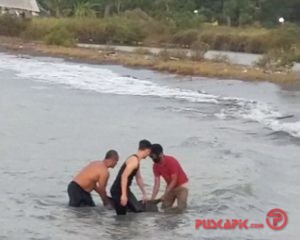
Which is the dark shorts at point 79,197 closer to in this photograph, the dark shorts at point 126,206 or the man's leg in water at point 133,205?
the dark shorts at point 126,206

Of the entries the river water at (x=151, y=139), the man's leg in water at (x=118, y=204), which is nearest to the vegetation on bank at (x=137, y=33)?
the river water at (x=151, y=139)

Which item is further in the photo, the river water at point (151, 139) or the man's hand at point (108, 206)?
the man's hand at point (108, 206)

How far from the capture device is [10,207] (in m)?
16.5

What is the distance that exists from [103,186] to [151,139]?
421 inches

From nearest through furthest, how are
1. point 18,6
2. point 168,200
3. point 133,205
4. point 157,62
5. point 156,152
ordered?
1. point 156,152
2. point 133,205
3. point 168,200
4. point 157,62
5. point 18,6

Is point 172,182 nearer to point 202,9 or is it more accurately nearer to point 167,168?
point 167,168

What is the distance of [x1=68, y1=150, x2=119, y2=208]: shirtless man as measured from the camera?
1520cm

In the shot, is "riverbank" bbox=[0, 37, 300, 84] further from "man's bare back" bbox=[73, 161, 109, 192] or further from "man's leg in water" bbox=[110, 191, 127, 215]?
"man's leg in water" bbox=[110, 191, 127, 215]

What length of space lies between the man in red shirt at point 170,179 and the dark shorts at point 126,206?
40 cm

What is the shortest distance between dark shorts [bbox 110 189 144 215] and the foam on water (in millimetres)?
13430

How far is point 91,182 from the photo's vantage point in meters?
15.3

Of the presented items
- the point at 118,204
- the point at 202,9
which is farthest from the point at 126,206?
the point at 202,9

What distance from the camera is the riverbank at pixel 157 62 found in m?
46.8

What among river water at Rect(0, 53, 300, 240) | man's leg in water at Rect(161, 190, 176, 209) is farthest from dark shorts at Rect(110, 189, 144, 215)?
man's leg in water at Rect(161, 190, 176, 209)
